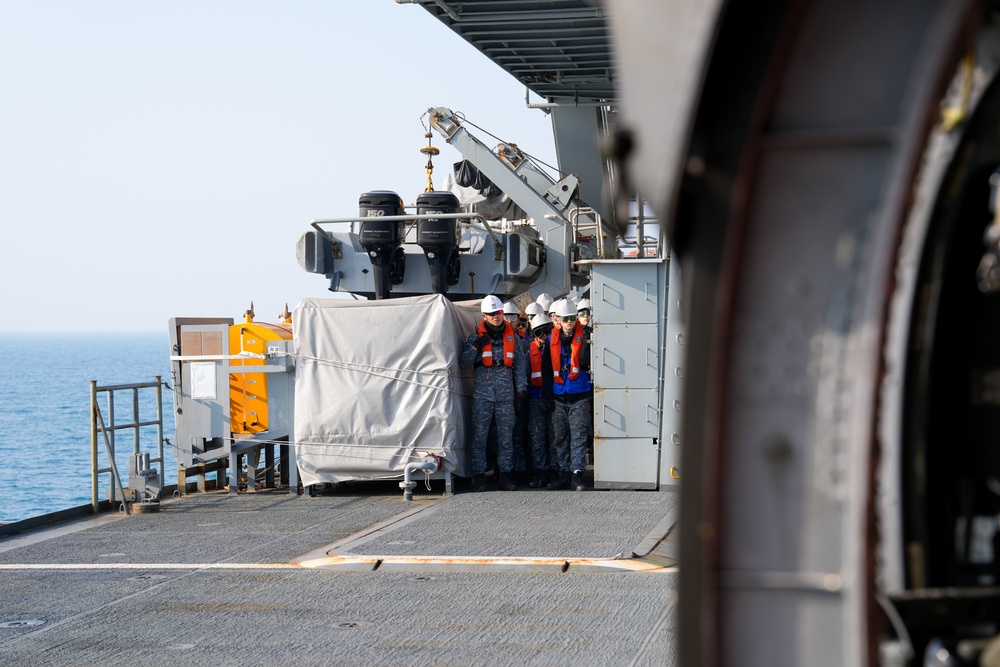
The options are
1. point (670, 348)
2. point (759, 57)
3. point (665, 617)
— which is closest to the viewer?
point (759, 57)

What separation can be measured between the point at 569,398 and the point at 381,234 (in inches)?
135

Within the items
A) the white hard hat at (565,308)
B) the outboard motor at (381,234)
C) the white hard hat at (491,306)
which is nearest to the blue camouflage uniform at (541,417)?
the white hard hat at (565,308)

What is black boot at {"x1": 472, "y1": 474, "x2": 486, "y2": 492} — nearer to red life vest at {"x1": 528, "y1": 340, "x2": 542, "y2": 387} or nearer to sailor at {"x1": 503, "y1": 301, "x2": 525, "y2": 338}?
red life vest at {"x1": 528, "y1": 340, "x2": 542, "y2": 387}

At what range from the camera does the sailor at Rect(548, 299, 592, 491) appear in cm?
1178

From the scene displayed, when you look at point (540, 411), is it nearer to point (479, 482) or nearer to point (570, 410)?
point (570, 410)

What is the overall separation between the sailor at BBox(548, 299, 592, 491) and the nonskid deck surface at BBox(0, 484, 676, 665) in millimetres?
1055

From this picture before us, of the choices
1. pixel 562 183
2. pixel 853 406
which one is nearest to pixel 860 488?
pixel 853 406

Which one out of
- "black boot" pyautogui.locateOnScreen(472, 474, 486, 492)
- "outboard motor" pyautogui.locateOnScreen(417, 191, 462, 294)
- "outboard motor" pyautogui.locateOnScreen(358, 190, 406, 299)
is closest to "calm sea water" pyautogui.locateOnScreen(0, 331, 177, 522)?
"outboard motor" pyautogui.locateOnScreen(358, 190, 406, 299)

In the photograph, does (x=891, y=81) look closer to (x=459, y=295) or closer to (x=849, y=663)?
(x=849, y=663)

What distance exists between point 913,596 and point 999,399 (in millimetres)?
624

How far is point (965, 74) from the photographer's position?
2287 mm

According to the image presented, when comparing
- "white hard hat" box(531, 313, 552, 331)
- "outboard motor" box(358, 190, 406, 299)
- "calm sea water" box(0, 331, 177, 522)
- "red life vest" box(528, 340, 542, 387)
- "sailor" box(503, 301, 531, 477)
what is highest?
"outboard motor" box(358, 190, 406, 299)

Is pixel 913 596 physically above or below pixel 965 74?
below

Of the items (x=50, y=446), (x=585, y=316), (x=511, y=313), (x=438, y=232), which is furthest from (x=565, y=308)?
(x=50, y=446)
